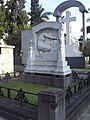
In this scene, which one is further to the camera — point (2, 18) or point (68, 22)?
point (2, 18)

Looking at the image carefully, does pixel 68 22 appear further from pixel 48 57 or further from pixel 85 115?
pixel 85 115

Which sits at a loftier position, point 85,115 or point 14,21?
point 14,21

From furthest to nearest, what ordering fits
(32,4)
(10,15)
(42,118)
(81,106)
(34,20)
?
(32,4), (34,20), (10,15), (81,106), (42,118)

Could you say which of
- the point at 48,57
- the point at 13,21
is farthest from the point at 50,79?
the point at 13,21

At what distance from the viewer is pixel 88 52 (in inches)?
940

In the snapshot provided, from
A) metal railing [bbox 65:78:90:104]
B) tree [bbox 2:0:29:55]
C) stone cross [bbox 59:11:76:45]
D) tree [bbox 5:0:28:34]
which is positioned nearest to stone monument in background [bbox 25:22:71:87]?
metal railing [bbox 65:78:90:104]

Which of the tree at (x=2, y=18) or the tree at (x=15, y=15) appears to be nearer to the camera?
the tree at (x=2, y=18)

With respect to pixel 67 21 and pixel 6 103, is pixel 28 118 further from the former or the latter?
pixel 67 21

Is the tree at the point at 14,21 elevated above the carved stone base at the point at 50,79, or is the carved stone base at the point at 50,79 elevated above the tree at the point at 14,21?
the tree at the point at 14,21

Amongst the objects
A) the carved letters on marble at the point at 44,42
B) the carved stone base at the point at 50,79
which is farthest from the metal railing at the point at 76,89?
the carved letters on marble at the point at 44,42

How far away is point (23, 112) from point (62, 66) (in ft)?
15.3

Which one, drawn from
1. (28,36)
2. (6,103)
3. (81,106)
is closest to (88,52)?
(28,36)

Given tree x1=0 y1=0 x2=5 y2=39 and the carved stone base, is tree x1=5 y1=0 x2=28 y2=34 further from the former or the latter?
the carved stone base

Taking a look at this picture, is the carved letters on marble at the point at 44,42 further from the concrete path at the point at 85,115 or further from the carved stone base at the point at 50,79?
the concrete path at the point at 85,115
